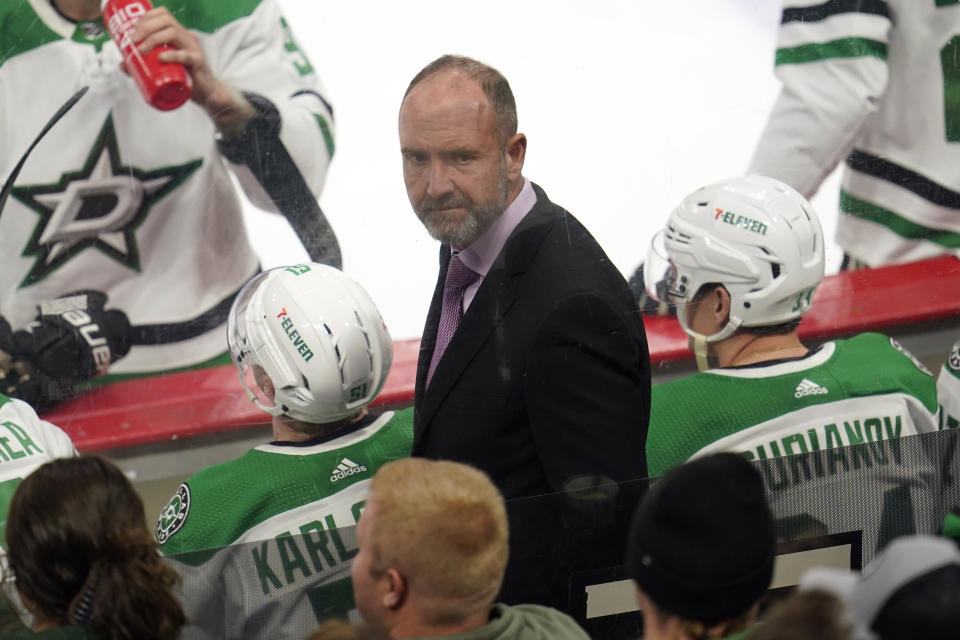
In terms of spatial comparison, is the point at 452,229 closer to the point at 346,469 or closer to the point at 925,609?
the point at 346,469

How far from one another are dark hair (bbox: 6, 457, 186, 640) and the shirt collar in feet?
3.27

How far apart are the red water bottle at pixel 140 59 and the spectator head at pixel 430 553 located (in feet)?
5.06

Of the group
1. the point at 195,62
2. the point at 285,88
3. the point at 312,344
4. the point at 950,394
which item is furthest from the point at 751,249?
the point at 195,62

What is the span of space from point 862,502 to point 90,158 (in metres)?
1.97

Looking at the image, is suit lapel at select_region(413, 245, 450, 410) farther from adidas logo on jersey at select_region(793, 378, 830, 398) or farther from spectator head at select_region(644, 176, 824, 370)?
adidas logo on jersey at select_region(793, 378, 830, 398)

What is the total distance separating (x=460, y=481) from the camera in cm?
157

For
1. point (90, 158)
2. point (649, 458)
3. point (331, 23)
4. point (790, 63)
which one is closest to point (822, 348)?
point (649, 458)

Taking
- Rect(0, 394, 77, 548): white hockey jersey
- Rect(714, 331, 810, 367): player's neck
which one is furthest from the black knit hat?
Rect(714, 331, 810, 367): player's neck

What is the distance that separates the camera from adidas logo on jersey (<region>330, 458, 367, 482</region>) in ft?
7.53

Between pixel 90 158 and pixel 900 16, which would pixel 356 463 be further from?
pixel 900 16

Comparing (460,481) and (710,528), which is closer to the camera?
(710,528)

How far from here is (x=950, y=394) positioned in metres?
2.75

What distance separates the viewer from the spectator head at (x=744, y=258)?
2770 mm

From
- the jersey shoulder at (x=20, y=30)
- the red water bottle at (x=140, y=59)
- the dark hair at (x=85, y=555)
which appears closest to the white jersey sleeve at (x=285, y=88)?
the red water bottle at (x=140, y=59)
